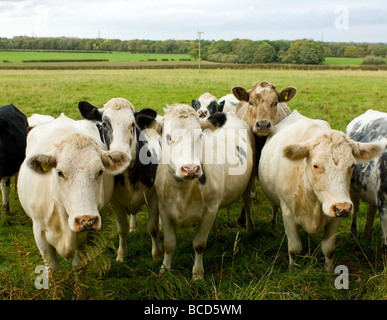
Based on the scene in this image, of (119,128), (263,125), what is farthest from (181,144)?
(263,125)

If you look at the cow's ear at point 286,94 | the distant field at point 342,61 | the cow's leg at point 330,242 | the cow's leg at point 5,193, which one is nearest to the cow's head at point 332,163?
the cow's leg at point 330,242

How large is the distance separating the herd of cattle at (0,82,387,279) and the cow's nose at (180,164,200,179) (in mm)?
10

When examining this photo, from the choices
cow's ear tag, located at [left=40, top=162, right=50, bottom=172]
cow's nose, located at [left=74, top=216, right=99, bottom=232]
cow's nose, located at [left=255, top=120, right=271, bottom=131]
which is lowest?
cow's nose, located at [left=74, top=216, right=99, bottom=232]

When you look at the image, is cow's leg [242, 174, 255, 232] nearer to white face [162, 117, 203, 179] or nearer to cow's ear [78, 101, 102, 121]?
white face [162, 117, 203, 179]

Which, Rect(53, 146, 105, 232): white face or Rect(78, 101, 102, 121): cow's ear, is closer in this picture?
Rect(53, 146, 105, 232): white face

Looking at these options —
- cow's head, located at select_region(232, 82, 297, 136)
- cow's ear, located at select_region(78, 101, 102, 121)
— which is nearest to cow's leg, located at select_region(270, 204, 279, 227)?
cow's head, located at select_region(232, 82, 297, 136)

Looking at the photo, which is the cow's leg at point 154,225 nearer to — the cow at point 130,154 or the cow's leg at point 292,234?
the cow at point 130,154


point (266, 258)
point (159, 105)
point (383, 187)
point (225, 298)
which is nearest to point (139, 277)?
point (225, 298)

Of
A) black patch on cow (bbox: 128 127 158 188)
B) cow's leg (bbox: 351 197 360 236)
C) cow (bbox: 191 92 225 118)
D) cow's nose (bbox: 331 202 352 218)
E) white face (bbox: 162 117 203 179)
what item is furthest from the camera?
cow (bbox: 191 92 225 118)

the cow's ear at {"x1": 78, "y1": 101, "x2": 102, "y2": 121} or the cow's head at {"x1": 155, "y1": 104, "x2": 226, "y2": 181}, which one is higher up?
the cow's ear at {"x1": 78, "y1": 101, "x2": 102, "y2": 121}

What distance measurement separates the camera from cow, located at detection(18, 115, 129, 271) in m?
3.46

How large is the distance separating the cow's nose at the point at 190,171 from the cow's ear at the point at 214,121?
1.06 metres

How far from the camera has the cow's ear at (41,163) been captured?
3.53 meters

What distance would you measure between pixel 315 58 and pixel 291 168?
55.0 meters
